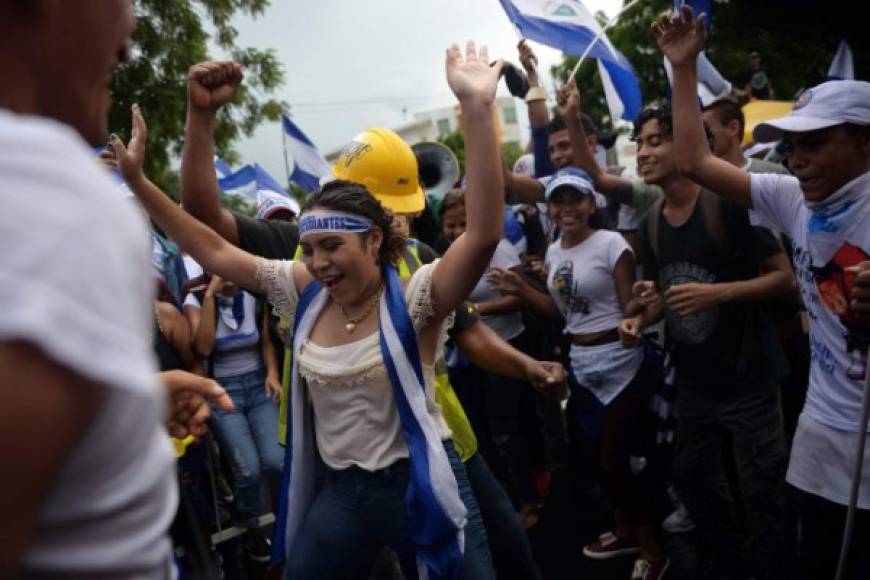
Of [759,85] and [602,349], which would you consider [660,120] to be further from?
[759,85]

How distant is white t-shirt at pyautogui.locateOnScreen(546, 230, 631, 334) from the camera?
3.80 metres

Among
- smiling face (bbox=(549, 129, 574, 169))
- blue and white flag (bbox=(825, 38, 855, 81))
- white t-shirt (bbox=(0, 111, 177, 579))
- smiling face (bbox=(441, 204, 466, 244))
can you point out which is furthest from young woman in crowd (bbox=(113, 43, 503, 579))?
blue and white flag (bbox=(825, 38, 855, 81))

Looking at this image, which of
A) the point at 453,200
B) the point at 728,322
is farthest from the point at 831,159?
the point at 453,200

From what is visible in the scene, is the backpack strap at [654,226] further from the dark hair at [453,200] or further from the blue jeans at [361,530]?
the blue jeans at [361,530]

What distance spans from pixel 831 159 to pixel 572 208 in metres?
1.62

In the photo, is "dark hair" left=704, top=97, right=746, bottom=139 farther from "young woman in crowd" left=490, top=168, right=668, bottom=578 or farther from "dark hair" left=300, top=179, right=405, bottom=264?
"dark hair" left=300, top=179, right=405, bottom=264

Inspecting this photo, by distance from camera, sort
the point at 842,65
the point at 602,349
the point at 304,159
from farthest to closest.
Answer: the point at 304,159
the point at 842,65
the point at 602,349

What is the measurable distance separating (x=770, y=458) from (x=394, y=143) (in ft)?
6.87

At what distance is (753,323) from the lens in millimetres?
3133

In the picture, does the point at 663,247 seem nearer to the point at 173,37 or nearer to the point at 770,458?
the point at 770,458

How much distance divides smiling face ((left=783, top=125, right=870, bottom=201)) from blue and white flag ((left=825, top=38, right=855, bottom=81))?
85.6 inches

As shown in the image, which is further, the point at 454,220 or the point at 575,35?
the point at 575,35

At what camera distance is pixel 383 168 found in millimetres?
2982

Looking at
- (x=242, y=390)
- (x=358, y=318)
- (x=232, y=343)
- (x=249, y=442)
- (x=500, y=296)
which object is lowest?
(x=249, y=442)
